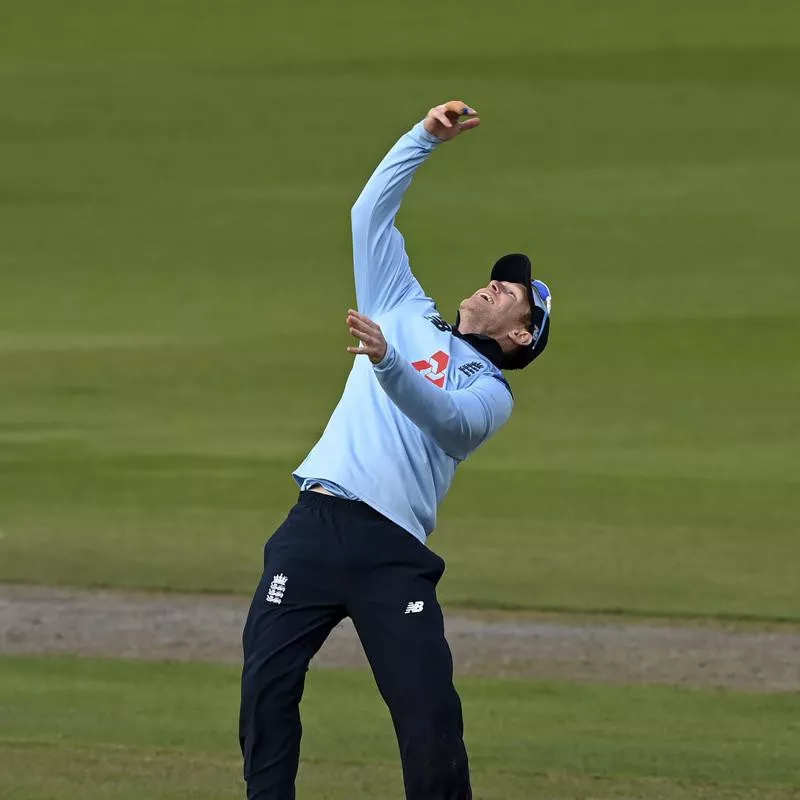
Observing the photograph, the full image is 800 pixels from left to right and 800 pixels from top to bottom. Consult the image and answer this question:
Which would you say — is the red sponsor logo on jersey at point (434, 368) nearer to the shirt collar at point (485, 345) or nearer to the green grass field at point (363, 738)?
the shirt collar at point (485, 345)

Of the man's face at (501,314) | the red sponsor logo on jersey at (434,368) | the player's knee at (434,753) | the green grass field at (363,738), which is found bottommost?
the green grass field at (363,738)

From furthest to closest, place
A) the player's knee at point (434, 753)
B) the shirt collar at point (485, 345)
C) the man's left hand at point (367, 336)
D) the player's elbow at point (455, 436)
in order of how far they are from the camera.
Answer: the shirt collar at point (485, 345)
the player's knee at point (434, 753)
the player's elbow at point (455, 436)
the man's left hand at point (367, 336)

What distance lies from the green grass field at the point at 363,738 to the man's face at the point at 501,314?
1836 mm

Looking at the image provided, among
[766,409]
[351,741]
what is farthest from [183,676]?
[766,409]

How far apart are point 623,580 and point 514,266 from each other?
5621mm

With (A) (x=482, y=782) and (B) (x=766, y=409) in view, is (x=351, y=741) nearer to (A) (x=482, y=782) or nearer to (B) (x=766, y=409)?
(A) (x=482, y=782)

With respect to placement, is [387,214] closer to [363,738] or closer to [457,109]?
[457,109]

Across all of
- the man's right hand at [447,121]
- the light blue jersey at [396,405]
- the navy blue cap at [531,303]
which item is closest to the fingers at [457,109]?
the man's right hand at [447,121]

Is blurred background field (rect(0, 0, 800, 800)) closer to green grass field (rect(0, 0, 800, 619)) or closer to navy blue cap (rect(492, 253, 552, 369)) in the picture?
green grass field (rect(0, 0, 800, 619))

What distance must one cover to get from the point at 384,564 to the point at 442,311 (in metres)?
12.4

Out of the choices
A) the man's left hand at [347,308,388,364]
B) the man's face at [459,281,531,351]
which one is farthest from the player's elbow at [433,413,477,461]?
the man's face at [459,281,531,351]

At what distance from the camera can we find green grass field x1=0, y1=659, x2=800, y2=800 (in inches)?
268

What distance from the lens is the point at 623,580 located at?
36.8ft

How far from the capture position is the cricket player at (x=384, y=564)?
5254 mm
